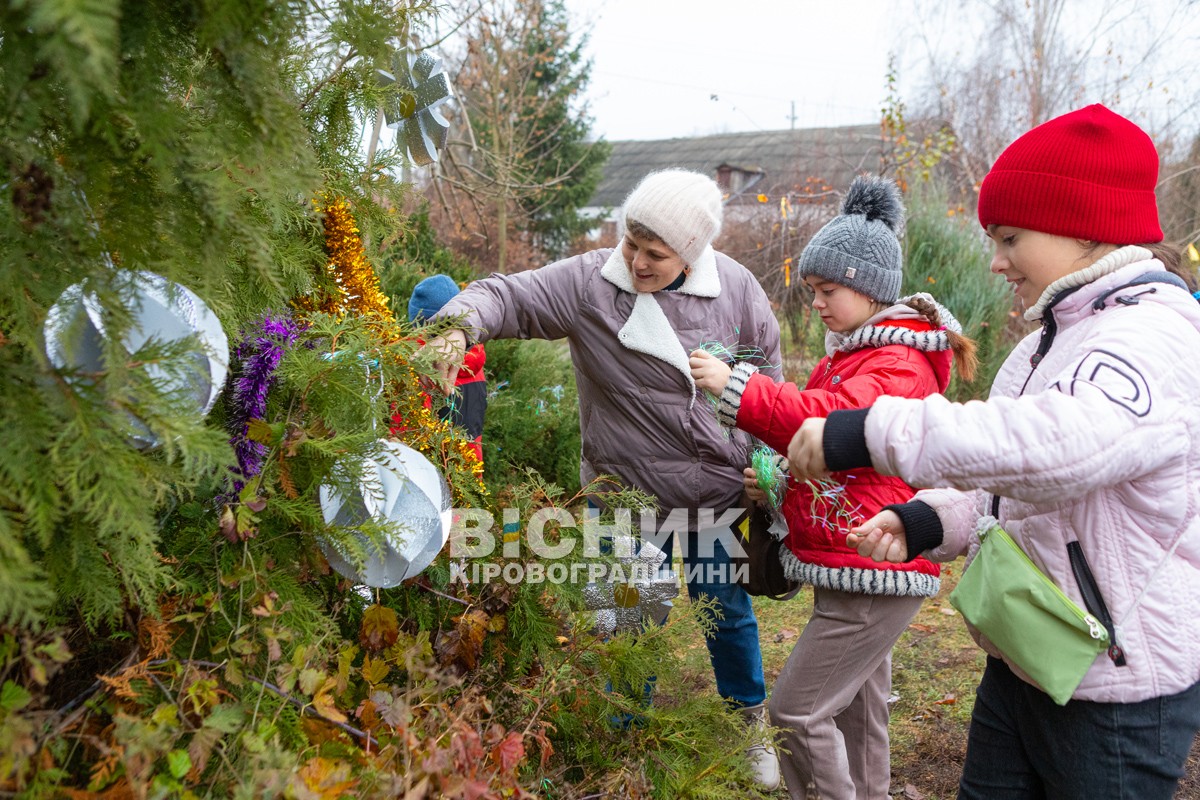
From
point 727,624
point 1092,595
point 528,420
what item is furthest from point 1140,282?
point 528,420

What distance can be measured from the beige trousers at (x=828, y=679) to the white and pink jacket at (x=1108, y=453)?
2.22 feet

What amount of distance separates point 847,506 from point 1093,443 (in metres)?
0.95

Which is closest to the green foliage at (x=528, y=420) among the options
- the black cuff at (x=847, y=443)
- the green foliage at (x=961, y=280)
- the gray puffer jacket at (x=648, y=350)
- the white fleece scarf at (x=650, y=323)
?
the gray puffer jacket at (x=648, y=350)

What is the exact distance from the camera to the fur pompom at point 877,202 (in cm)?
266

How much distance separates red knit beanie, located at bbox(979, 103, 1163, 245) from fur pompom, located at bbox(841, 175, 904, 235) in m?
0.84

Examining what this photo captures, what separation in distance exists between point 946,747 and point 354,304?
2.85 m

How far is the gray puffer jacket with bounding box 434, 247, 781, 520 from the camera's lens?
9.63ft

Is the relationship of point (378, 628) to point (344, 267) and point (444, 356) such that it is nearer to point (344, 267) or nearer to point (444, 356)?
point (444, 356)

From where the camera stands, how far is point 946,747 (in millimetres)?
3514

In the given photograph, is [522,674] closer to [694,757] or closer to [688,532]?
[694,757]

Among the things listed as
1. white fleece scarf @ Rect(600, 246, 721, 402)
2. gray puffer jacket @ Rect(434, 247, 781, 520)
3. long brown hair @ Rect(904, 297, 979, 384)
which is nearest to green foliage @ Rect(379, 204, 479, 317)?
gray puffer jacket @ Rect(434, 247, 781, 520)

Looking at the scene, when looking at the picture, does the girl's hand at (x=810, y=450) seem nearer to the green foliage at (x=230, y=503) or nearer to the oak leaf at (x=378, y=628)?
the green foliage at (x=230, y=503)

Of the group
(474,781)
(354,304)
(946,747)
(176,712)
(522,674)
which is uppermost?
(354,304)

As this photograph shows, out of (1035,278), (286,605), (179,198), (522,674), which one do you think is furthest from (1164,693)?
(179,198)
